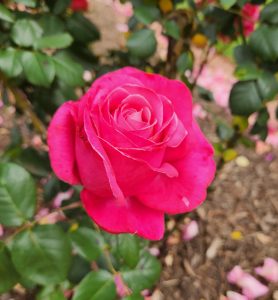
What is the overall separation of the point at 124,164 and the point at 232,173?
1.16 meters

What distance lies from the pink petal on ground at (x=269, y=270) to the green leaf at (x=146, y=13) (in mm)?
761

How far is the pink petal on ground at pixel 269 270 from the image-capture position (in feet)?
3.82

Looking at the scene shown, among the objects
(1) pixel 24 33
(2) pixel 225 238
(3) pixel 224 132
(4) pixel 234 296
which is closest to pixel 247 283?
(4) pixel 234 296

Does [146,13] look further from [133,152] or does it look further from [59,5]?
[133,152]

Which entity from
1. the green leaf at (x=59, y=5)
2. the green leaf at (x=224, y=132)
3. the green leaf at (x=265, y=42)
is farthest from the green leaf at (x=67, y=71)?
the green leaf at (x=224, y=132)

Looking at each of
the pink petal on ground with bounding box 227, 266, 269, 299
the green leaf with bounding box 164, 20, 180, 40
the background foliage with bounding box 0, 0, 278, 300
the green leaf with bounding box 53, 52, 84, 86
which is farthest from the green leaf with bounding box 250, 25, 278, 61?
the pink petal on ground with bounding box 227, 266, 269, 299

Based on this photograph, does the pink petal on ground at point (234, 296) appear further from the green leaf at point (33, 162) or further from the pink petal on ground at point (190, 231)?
the green leaf at point (33, 162)

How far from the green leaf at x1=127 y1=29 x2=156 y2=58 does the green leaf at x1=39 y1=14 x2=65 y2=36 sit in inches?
5.8

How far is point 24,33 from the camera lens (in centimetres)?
75

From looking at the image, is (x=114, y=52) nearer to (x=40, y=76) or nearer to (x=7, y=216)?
(x=40, y=76)

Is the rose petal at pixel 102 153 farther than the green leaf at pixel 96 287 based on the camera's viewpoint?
No

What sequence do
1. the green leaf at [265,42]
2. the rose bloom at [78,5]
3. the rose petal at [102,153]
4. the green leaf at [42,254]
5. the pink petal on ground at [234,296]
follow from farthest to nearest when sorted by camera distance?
the pink petal on ground at [234,296]
the rose bloom at [78,5]
the green leaf at [265,42]
the green leaf at [42,254]
the rose petal at [102,153]

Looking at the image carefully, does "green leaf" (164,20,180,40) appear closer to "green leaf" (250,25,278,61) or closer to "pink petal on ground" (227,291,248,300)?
"green leaf" (250,25,278,61)

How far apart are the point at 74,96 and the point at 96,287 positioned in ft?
1.42
